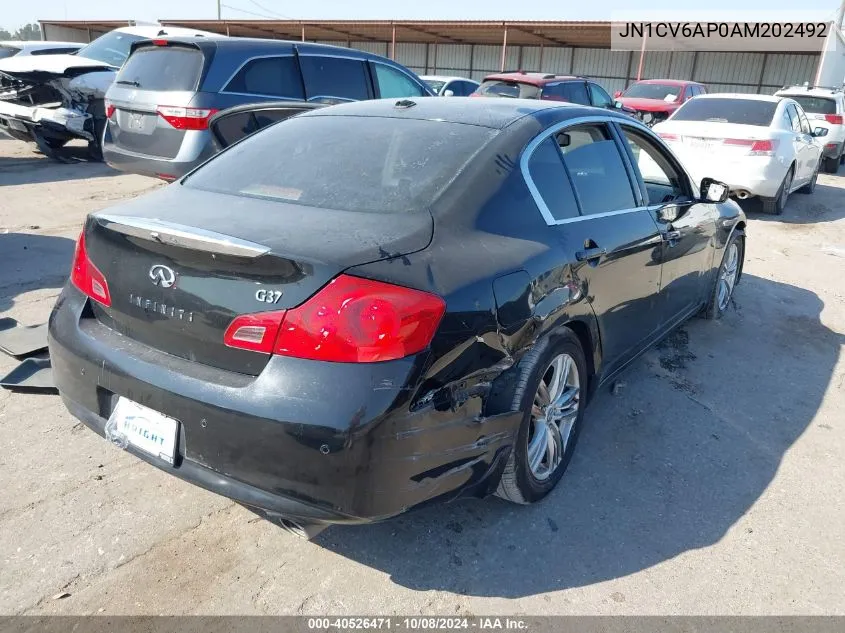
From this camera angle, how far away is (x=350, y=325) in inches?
78.6

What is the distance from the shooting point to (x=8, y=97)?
31.8 ft

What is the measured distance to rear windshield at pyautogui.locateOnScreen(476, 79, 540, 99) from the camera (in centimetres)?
1244

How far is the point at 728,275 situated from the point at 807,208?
6142mm

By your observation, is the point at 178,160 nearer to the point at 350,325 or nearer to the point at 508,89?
the point at 350,325

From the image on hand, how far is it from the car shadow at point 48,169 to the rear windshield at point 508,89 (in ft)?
22.6

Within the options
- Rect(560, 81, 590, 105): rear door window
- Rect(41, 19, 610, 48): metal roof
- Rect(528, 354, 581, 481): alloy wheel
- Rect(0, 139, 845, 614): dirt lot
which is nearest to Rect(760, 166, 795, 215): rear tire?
Rect(560, 81, 590, 105): rear door window

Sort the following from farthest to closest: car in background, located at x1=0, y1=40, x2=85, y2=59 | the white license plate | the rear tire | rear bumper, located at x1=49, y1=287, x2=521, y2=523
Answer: car in background, located at x1=0, y1=40, x2=85, y2=59, the rear tire, the white license plate, rear bumper, located at x1=49, y1=287, x2=521, y2=523

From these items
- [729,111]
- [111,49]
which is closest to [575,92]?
[729,111]

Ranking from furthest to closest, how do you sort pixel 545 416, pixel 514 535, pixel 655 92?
pixel 655 92
pixel 545 416
pixel 514 535

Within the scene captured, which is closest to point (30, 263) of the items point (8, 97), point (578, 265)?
point (578, 265)

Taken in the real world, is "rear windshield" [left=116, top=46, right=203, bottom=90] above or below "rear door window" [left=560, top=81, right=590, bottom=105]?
above

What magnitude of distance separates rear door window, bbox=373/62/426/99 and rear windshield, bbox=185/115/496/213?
16.8 ft

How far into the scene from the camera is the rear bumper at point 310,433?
1988mm

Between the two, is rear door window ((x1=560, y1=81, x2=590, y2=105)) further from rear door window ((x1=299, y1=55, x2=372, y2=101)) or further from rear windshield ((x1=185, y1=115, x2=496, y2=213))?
rear windshield ((x1=185, y1=115, x2=496, y2=213))
